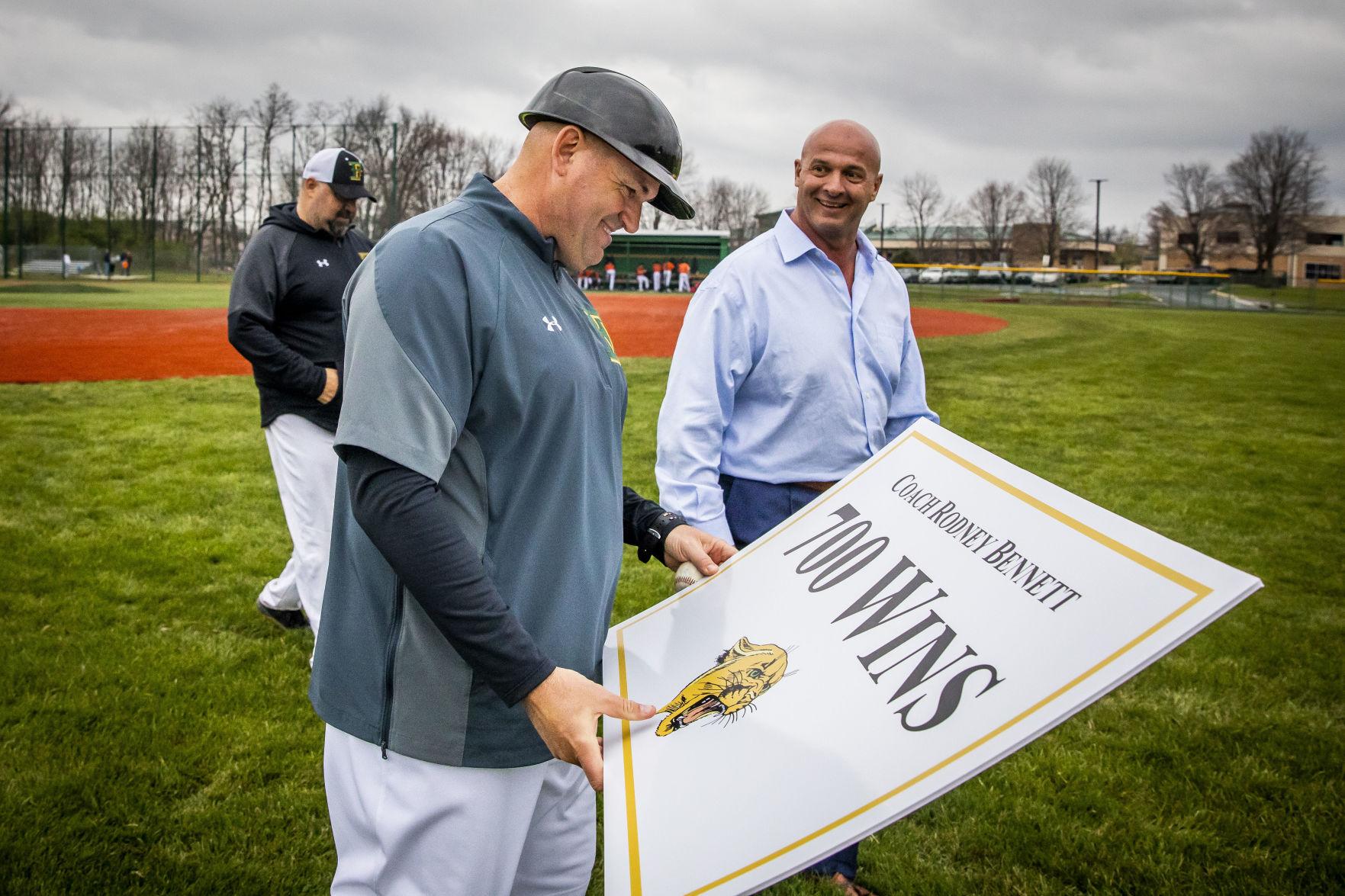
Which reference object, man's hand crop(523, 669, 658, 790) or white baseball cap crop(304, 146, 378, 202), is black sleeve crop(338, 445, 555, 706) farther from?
white baseball cap crop(304, 146, 378, 202)

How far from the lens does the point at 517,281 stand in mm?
1558

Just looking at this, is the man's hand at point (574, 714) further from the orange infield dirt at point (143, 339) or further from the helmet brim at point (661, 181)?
the orange infield dirt at point (143, 339)

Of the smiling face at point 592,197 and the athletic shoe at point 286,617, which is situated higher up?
the smiling face at point 592,197

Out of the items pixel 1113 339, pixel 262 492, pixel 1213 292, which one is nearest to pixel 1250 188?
pixel 1213 292

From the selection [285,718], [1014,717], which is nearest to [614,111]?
[1014,717]

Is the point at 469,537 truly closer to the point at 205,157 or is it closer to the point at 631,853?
the point at 631,853

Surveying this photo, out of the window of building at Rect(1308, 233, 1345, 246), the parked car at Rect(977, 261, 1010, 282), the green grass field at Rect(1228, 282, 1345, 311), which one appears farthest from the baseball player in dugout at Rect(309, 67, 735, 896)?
the window of building at Rect(1308, 233, 1345, 246)

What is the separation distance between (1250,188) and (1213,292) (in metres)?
44.1

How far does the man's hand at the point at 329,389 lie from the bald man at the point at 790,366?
1.98m

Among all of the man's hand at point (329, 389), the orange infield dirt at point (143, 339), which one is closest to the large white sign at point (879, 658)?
the man's hand at point (329, 389)

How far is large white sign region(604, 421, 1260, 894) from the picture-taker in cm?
105

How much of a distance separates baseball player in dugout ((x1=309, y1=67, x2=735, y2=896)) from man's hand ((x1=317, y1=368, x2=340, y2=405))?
2752 mm

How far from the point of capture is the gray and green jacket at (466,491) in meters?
1.37

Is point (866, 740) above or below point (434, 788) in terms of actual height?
above
